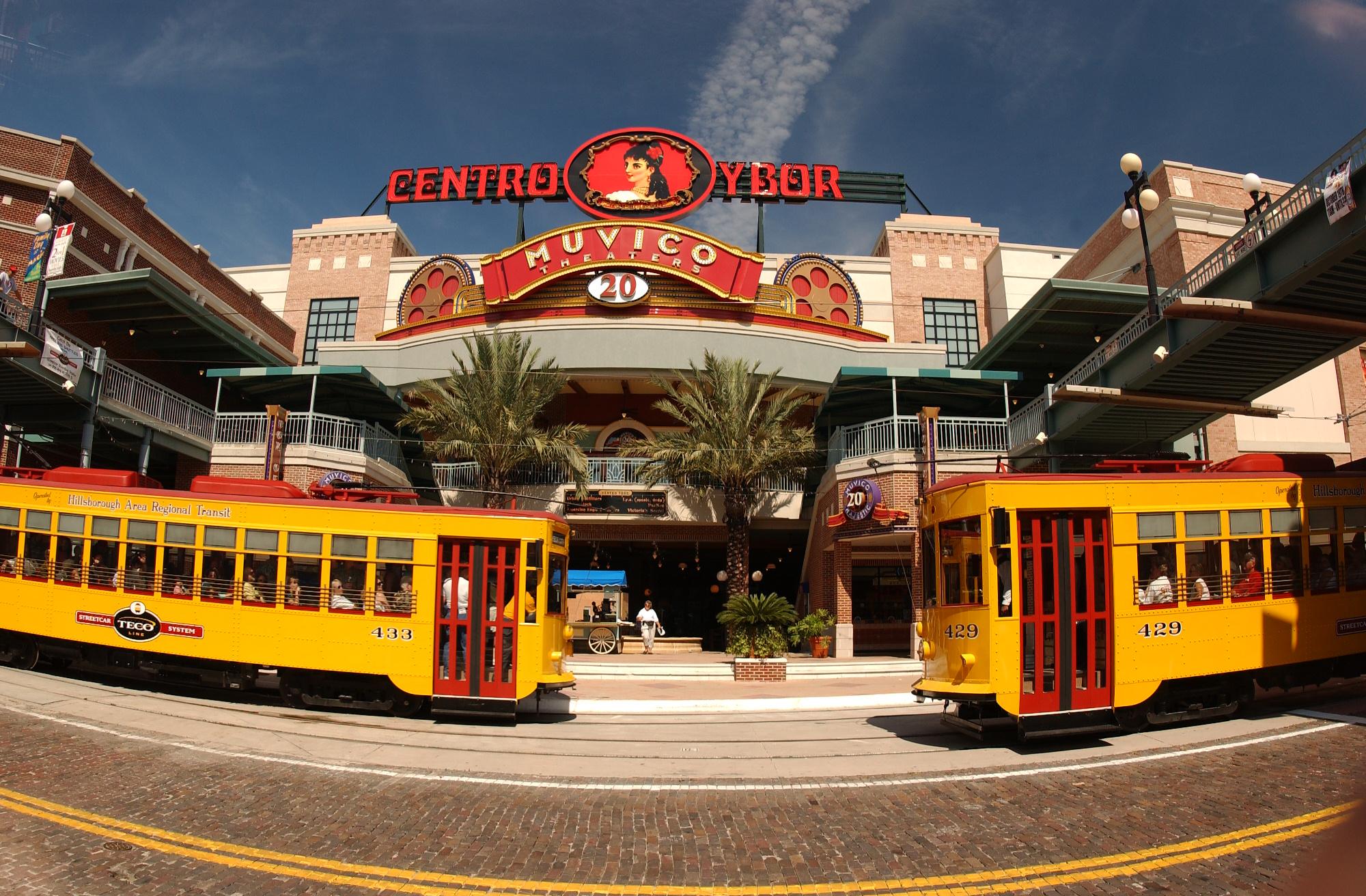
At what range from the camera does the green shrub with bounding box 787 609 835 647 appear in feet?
66.3

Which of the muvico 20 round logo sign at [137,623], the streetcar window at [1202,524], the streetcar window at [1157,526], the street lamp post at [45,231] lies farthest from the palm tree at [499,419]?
the streetcar window at [1202,524]

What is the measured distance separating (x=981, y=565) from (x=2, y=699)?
14184mm

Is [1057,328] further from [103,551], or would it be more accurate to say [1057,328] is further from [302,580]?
[103,551]

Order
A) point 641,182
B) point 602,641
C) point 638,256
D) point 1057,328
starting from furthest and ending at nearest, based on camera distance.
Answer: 1. point 641,182
2. point 638,256
3. point 1057,328
4. point 602,641

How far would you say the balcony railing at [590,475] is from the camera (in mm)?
27531

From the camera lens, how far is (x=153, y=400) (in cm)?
2402

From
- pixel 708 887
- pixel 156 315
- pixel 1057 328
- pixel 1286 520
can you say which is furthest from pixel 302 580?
pixel 1057 328

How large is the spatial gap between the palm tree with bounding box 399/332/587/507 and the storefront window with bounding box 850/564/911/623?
384 inches

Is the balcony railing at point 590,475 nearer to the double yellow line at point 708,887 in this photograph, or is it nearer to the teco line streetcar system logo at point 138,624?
the teco line streetcar system logo at point 138,624

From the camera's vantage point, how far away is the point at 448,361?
31078 mm

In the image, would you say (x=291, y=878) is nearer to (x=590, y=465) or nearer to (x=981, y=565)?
(x=981, y=565)

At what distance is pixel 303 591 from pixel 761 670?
32.8 feet

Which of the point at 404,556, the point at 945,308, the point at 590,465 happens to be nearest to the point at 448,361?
the point at 590,465

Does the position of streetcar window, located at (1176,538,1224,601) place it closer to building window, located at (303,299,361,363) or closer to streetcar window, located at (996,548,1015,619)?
streetcar window, located at (996,548,1015,619)
